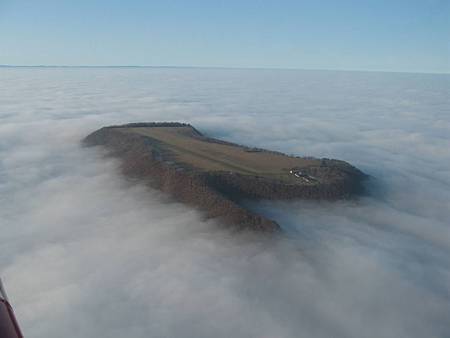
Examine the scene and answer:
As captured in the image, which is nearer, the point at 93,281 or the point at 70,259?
the point at 93,281

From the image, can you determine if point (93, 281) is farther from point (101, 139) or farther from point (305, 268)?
point (101, 139)

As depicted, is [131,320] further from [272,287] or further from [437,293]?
[437,293]

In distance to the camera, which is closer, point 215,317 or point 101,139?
point 215,317

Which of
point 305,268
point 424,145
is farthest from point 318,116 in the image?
point 305,268

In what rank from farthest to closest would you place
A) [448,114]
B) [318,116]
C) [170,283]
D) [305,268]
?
[448,114], [318,116], [305,268], [170,283]

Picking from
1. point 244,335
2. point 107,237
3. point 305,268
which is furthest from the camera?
point 107,237

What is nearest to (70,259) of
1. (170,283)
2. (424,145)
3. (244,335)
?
(170,283)

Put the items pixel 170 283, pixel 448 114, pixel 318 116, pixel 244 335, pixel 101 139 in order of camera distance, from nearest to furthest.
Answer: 1. pixel 244 335
2. pixel 170 283
3. pixel 101 139
4. pixel 318 116
5. pixel 448 114

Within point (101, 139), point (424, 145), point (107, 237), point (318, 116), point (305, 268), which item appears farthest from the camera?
point (318, 116)
